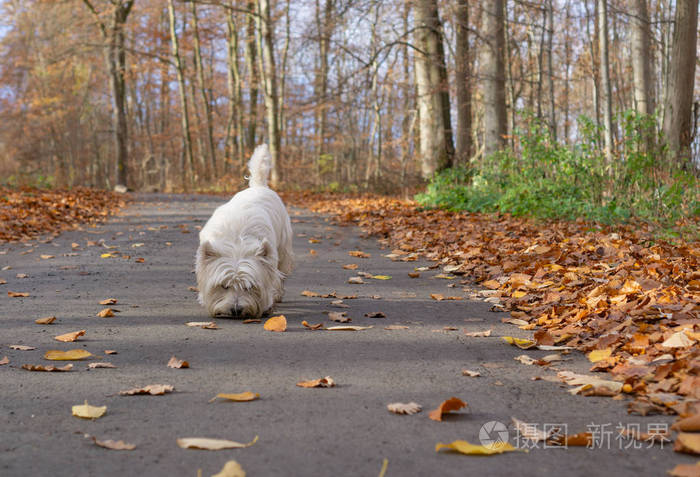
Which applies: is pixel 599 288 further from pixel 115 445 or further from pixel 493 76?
pixel 493 76

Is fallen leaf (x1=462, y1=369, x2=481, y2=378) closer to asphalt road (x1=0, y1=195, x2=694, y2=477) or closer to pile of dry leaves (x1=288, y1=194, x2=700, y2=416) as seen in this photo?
asphalt road (x1=0, y1=195, x2=694, y2=477)

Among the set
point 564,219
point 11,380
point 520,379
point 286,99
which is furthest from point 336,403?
point 286,99

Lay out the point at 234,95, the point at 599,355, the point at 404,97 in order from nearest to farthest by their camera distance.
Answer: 1. the point at 599,355
2. the point at 404,97
3. the point at 234,95

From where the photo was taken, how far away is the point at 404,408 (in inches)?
118

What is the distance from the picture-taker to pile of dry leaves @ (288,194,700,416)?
3295 millimetres

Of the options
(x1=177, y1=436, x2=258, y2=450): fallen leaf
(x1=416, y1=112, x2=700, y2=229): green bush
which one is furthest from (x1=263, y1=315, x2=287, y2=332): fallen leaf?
(x1=416, y1=112, x2=700, y2=229): green bush

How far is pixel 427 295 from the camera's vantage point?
6.03 meters

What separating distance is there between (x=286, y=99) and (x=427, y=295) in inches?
1309

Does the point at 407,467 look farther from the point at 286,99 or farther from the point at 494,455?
the point at 286,99

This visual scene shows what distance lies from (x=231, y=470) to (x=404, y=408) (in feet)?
3.19

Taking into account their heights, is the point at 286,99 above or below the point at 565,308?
above

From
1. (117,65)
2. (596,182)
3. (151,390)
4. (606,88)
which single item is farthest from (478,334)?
(117,65)

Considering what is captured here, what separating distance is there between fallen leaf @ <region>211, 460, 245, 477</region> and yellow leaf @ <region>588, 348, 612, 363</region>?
2339 mm

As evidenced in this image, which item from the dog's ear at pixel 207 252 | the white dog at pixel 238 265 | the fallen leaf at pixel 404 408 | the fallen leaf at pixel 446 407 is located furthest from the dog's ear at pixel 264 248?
the fallen leaf at pixel 446 407
